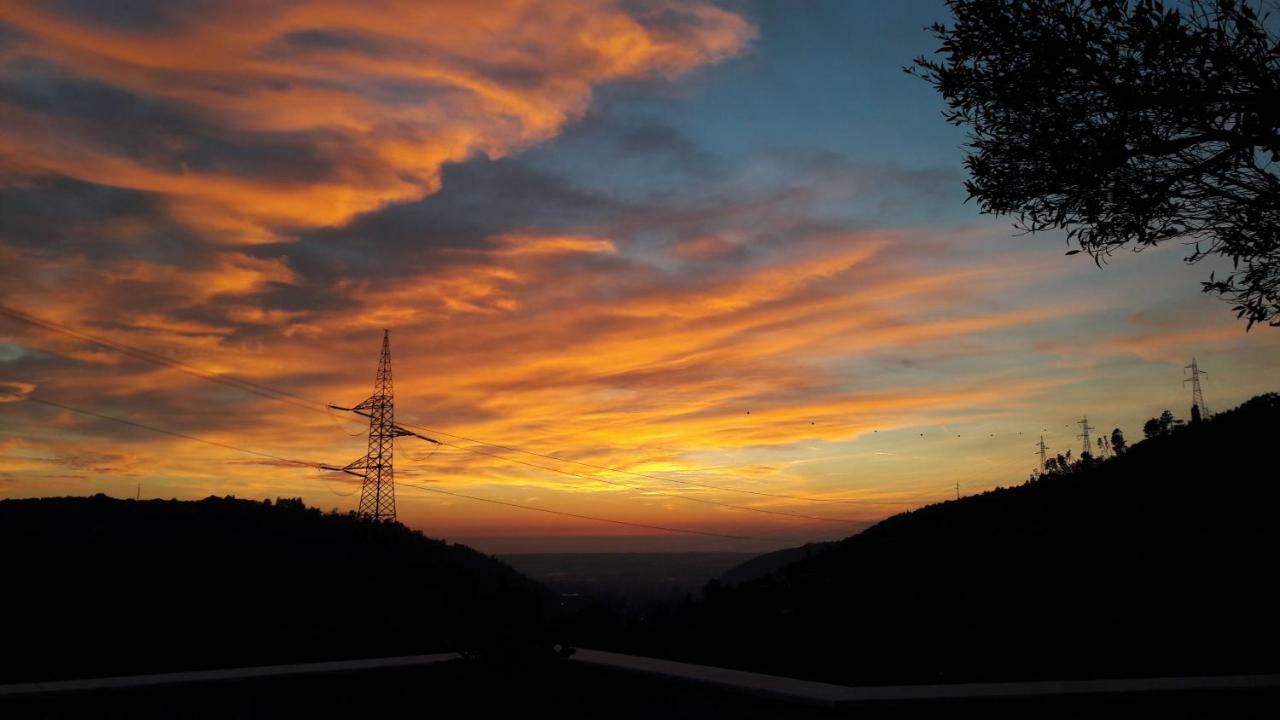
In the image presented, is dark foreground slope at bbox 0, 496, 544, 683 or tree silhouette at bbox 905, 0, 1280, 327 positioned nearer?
tree silhouette at bbox 905, 0, 1280, 327

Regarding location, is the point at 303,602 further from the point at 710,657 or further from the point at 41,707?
the point at 41,707

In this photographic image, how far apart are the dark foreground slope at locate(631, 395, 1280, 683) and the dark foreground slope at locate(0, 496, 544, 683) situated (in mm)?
9706

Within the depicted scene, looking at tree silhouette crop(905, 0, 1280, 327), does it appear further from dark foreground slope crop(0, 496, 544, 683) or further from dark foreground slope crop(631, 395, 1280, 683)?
dark foreground slope crop(0, 496, 544, 683)

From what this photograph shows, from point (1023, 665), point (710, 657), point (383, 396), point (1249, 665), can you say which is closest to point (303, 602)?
point (383, 396)

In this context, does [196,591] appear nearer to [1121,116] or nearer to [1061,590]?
[1061,590]

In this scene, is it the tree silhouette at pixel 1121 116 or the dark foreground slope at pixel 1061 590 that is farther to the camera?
the dark foreground slope at pixel 1061 590

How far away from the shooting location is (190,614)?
4775cm

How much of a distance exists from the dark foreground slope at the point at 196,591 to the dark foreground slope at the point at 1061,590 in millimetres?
9706

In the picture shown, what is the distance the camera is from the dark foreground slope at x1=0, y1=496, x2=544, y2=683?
36.0m

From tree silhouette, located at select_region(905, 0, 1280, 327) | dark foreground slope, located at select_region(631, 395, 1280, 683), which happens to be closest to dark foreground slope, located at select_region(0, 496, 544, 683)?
dark foreground slope, located at select_region(631, 395, 1280, 683)

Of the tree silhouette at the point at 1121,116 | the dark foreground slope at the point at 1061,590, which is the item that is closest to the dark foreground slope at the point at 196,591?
the dark foreground slope at the point at 1061,590

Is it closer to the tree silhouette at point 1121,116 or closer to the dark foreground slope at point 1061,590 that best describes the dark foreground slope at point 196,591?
the dark foreground slope at point 1061,590

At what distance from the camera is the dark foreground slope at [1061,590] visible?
17703 mm

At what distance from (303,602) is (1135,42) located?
5410 centimetres
